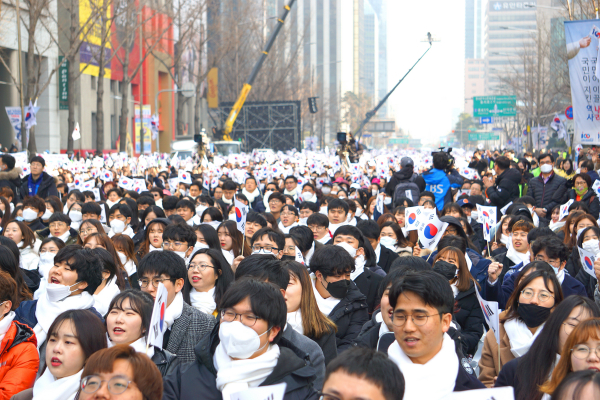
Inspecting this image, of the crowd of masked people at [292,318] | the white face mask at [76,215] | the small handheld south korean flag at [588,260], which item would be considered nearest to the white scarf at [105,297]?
the crowd of masked people at [292,318]

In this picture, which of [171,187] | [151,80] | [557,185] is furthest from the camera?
[151,80]

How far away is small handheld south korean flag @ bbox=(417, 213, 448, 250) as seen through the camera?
756 cm

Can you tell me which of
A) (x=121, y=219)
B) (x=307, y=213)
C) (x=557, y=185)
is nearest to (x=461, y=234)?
(x=307, y=213)

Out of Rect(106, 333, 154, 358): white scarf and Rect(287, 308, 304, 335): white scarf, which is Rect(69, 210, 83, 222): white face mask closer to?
Rect(287, 308, 304, 335): white scarf

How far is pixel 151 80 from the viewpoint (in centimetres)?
5434

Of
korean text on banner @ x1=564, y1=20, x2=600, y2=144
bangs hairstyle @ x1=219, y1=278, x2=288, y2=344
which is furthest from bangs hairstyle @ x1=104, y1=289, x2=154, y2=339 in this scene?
korean text on banner @ x1=564, y1=20, x2=600, y2=144

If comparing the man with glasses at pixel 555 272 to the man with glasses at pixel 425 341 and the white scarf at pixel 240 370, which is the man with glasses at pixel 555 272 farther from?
the white scarf at pixel 240 370

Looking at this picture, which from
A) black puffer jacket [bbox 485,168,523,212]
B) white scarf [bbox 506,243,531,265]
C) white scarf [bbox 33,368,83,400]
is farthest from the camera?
black puffer jacket [bbox 485,168,523,212]

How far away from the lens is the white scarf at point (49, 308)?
4.45 metres

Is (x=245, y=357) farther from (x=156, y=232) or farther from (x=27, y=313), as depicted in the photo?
(x=156, y=232)

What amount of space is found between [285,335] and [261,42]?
182ft

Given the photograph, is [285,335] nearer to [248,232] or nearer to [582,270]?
[582,270]

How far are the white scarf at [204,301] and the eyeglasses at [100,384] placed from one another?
6.56 ft

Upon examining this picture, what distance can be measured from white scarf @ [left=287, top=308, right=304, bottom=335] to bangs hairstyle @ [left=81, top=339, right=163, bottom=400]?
52.0 inches
